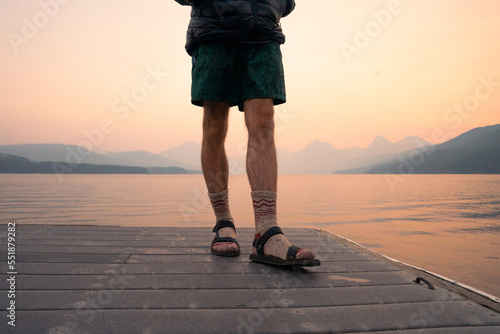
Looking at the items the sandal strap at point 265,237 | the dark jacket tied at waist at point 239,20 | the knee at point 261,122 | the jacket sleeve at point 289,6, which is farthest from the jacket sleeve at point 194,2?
the sandal strap at point 265,237

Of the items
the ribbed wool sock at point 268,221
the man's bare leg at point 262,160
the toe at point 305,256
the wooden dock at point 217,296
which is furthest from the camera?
the man's bare leg at point 262,160

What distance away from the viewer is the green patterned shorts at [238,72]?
2268mm

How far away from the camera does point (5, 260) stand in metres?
2.07

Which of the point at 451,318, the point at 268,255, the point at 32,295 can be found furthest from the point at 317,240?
the point at 32,295

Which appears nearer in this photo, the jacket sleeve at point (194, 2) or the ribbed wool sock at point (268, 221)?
the ribbed wool sock at point (268, 221)

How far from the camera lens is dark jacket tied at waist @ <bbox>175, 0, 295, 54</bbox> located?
2.24m

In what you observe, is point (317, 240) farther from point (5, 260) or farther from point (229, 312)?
point (5, 260)

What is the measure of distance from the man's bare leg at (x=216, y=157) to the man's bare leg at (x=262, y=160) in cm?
30

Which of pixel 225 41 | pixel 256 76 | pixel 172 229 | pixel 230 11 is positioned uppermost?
pixel 230 11

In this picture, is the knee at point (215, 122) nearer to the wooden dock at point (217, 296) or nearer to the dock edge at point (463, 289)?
the wooden dock at point (217, 296)

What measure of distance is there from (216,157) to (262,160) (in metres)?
0.52

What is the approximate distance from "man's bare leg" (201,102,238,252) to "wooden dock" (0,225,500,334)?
41 cm

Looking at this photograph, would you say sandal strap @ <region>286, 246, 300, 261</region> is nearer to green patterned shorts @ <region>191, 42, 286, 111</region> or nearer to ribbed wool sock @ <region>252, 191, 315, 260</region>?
ribbed wool sock @ <region>252, 191, 315, 260</region>

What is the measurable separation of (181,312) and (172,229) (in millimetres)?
2378
